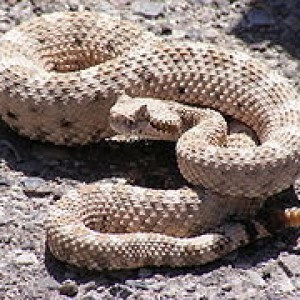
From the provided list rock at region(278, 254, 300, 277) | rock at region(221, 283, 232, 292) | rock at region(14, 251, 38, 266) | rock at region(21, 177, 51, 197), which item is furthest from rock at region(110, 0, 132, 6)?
rock at region(221, 283, 232, 292)

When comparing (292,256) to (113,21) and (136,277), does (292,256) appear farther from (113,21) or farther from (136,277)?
(113,21)

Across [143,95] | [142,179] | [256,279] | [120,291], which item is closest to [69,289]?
[120,291]

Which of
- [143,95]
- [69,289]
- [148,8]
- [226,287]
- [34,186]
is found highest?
[143,95]

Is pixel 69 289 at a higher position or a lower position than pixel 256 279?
lower

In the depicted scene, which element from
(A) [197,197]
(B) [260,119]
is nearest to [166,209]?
(A) [197,197]

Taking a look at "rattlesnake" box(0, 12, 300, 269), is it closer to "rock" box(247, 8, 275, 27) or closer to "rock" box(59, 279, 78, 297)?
"rock" box(59, 279, 78, 297)

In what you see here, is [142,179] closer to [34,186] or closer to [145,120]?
[145,120]
